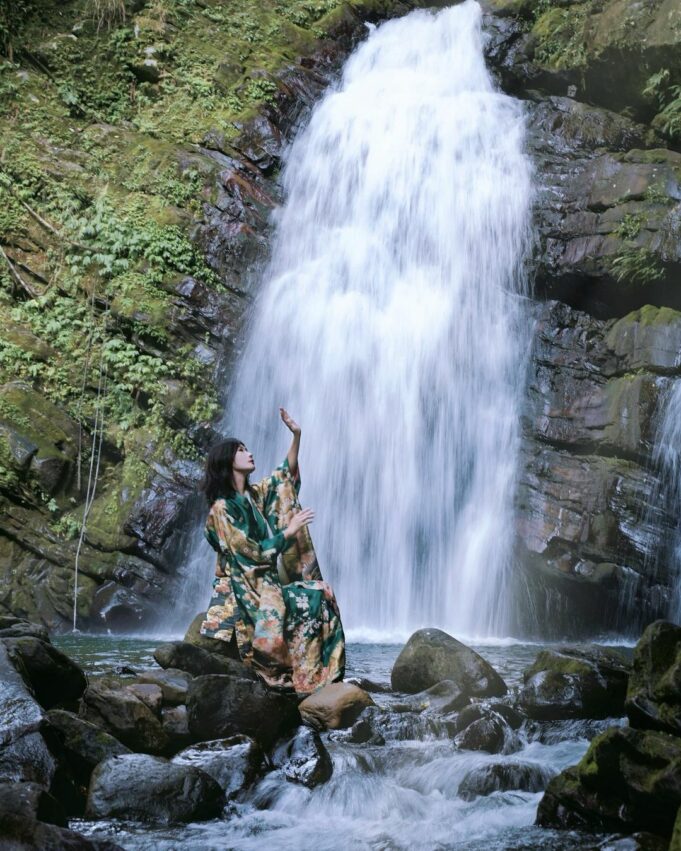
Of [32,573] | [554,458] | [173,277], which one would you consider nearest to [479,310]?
[554,458]

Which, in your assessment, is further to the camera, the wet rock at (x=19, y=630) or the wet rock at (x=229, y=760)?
the wet rock at (x=19, y=630)

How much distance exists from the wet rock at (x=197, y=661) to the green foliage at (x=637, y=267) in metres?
9.31

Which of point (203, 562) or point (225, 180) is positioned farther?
point (225, 180)

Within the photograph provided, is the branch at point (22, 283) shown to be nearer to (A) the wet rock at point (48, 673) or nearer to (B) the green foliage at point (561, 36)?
(A) the wet rock at point (48, 673)

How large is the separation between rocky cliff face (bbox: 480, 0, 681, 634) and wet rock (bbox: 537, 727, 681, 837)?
7.50 m

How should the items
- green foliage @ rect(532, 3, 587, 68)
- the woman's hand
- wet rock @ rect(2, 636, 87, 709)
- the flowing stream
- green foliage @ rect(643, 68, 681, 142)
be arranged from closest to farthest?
the flowing stream
wet rock @ rect(2, 636, 87, 709)
the woman's hand
green foliage @ rect(643, 68, 681, 142)
green foliage @ rect(532, 3, 587, 68)

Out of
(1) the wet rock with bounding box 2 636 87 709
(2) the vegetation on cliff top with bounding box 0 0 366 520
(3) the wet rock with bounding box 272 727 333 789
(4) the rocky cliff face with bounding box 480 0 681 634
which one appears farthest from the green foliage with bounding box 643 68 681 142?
(1) the wet rock with bounding box 2 636 87 709

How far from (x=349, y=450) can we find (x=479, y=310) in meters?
3.53

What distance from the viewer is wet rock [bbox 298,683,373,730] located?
5.18 metres

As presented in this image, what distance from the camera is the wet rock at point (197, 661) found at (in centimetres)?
548

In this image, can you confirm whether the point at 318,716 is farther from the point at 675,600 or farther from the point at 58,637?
the point at 675,600

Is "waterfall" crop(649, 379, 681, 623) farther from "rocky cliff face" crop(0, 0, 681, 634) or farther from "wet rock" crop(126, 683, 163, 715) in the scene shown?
"wet rock" crop(126, 683, 163, 715)

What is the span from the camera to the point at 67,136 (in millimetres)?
15469

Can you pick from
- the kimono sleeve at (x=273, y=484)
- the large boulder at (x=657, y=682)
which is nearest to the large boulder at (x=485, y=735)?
the large boulder at (x=657, y=682)
